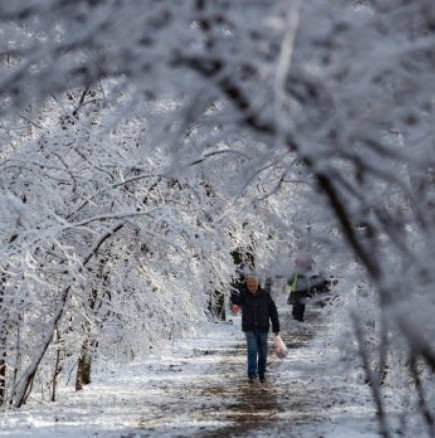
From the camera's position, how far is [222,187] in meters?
3.63

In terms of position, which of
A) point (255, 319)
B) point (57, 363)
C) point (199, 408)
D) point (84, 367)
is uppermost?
point (255, 319)

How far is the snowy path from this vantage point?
8804 millimetres

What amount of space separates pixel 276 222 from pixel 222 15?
1.45 meters

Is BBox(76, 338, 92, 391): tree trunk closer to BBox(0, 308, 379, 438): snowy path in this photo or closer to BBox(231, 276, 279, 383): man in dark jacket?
BBox(0, 308, 379, 438): snowy path

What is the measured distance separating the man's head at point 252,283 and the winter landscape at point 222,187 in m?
0.03

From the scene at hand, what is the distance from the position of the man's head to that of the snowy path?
60.4 inches

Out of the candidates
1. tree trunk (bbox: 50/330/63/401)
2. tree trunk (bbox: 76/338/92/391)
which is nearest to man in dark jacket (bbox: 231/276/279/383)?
tree trunk (bbox: 76/338/92/391)

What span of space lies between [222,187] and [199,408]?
7307 mm

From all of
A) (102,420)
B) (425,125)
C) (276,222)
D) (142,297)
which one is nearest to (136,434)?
(102,420)

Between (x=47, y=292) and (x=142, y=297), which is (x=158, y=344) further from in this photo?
(x=47, y=292)

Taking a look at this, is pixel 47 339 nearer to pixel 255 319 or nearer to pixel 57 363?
pixel 57 363

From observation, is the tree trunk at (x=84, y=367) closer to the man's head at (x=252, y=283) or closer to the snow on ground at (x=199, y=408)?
the snow on ground at (x=199, y=408)

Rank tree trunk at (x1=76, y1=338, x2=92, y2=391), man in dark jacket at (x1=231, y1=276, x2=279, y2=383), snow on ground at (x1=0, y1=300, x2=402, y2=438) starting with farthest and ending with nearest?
tree trunk at (x1=76, y1=338, x2=92, y2=391) → man in dark jacket at (x1=231, y1=276, x2=279, y2=383) → snow on ground at (x1=0, y1=300, x2=402, y2=438)

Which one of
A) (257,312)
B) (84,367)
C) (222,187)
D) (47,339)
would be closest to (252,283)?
(257,312)
